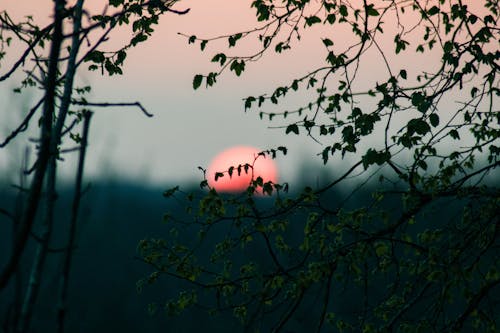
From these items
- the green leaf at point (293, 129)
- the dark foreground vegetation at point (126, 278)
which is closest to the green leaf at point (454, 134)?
the green leaf at point (293, 129)

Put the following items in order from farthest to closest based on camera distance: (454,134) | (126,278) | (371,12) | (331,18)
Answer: (126,278), (331,18), (371,12), (454,134)

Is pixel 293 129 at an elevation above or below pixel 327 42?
below

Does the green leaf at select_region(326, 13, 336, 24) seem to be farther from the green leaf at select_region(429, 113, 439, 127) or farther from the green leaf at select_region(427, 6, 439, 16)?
the green leaf at select_region(429, 113, 439, 127)

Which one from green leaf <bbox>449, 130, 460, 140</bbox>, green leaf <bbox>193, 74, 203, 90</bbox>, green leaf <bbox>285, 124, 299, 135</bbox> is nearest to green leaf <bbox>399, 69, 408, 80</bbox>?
green leaf <bbox>449, 130, 460, 140</bbox>

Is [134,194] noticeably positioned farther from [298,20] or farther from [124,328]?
[298,20]

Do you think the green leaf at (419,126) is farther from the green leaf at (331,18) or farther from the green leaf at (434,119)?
the green leaf at (331,18)

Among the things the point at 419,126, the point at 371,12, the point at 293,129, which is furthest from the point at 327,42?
the point at 419,126

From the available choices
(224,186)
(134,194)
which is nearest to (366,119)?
(224,186)

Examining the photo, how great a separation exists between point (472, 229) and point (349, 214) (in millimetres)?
1820

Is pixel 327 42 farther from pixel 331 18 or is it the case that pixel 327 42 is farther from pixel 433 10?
pixel 433 10

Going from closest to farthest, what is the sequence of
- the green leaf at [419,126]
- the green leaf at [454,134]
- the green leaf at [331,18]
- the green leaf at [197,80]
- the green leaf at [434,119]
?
the green leaf at [419,126] → the green leaf at [434,119] → the green leaf at [454,134] → the green leaf at [197,80] → the green leaf at [331,18]

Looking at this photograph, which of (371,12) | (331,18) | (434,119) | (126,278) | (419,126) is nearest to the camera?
(419,126)

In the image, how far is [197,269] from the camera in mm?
7422

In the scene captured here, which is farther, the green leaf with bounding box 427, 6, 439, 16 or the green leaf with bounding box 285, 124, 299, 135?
the green leaf with bounding box 427, 6, 439, 16
